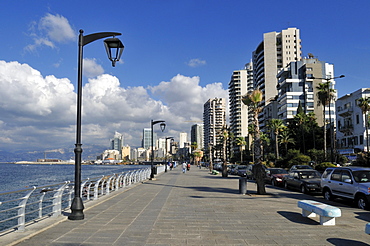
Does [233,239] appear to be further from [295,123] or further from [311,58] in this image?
[311,58]

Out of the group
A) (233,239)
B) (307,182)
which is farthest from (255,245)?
(307,182)

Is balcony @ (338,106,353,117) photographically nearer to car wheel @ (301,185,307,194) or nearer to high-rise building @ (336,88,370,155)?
high-rise building @ (336,88,370,155)

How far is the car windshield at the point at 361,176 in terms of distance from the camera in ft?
43.7

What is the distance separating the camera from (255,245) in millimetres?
6656

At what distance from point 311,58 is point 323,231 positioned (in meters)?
104

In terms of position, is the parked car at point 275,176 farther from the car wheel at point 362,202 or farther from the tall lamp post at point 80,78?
the tall lamp post at point 80,78

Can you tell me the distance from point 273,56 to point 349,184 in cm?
10880

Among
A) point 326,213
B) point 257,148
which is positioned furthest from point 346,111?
point 326,213

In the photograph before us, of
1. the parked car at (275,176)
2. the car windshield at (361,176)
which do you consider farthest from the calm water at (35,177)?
the car windshield at (361,176)

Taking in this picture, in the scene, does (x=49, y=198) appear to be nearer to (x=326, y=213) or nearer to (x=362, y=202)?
(x=326, y=213)

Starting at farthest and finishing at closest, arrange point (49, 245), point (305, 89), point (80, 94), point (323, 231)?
point (305, 89), point (80, 94), point (323, 231), point (49, 245)

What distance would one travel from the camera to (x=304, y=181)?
1903 cm

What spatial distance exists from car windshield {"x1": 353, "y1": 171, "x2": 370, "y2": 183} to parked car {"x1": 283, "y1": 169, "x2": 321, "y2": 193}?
16.1 feet

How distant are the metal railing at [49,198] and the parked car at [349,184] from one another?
9990 mm
